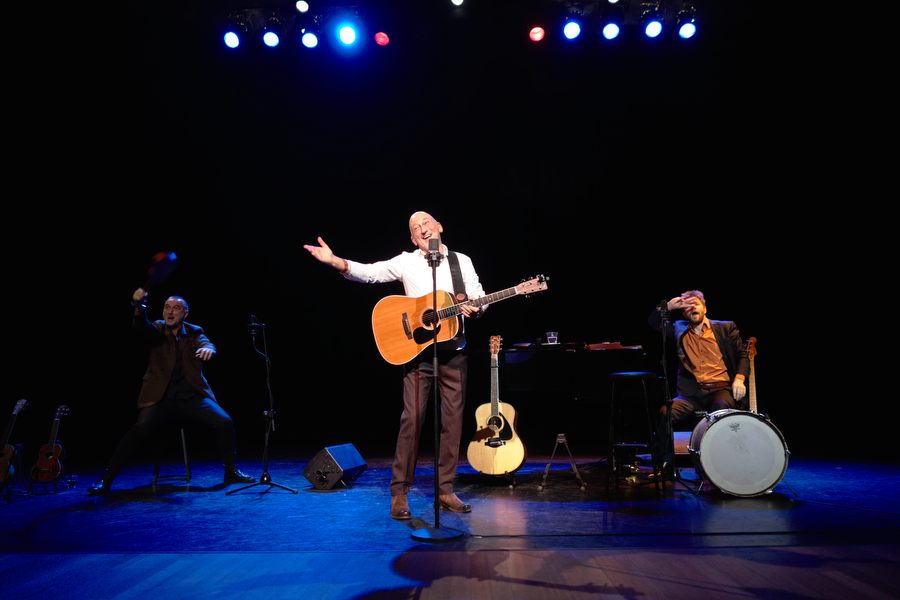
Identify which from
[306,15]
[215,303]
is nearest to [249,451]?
[215,303]

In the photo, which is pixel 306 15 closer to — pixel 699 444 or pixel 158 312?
pixel 158 312

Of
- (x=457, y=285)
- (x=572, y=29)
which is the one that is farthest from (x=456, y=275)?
(x=572, y=29)

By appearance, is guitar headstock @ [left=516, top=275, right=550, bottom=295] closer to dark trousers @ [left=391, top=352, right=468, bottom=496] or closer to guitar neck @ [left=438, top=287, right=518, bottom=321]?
guitar neck @ [left=438, top=287, right=518, bottom=321]

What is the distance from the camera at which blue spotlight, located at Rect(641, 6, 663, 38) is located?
6043 millimetres

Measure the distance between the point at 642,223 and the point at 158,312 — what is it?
6492mm

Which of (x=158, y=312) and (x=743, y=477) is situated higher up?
(x=158, y=312)

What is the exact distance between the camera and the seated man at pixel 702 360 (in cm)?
506

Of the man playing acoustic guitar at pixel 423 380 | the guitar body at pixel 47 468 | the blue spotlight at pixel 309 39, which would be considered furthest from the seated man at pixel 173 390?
the blue spotlight at pixel 309 39

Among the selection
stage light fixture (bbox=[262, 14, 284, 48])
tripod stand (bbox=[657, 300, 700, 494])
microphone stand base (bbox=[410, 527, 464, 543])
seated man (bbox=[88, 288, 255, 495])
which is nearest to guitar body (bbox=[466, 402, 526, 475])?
tripod stand (bbox=[657, 300, 700, 494])

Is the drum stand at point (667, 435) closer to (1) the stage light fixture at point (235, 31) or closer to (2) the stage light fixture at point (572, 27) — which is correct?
(2) the stage light fixture at point (572, 27)

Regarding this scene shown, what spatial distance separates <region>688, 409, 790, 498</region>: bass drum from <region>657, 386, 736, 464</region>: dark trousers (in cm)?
49

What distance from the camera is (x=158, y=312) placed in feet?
26.7

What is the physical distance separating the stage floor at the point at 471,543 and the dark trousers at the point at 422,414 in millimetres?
284

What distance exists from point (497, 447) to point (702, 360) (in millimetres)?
1946
